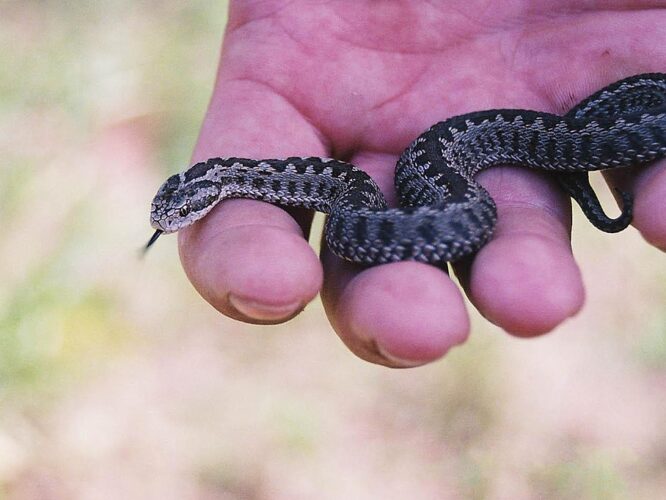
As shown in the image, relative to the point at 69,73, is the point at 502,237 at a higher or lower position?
higher

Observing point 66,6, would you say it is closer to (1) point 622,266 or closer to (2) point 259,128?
(2) point 259,128

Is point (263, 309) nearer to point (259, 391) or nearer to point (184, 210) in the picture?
point (184, 210)

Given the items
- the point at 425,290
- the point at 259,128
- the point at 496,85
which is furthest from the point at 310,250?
the point at 496,85

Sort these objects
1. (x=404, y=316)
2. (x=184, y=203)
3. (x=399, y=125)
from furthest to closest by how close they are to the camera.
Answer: (x=399, y=125), (x=184, y=203), (x=404, y=316)

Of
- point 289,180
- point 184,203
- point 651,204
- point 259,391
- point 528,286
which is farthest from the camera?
point 259,391

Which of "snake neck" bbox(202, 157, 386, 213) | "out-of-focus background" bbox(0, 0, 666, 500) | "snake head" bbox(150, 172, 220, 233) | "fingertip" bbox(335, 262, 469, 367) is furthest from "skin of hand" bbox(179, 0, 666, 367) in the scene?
"out-of-focus background" bbox(0, 0, 666, 500)

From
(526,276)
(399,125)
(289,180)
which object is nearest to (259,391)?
(289,180)

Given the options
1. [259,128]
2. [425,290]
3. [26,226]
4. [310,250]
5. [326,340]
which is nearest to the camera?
[425,290]

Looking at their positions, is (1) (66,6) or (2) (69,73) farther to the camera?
(1) (66,6)
